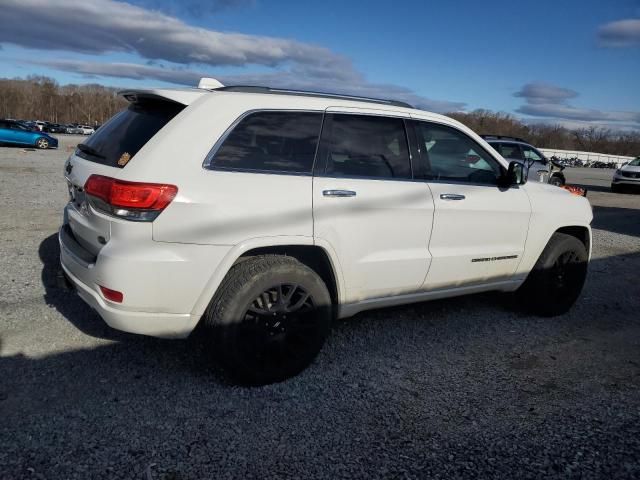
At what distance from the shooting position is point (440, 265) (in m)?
3.84

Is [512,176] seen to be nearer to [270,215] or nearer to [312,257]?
[312,257]

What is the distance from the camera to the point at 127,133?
10.5 ft

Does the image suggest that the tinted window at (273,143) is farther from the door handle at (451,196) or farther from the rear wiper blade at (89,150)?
the door handle at (451,196)

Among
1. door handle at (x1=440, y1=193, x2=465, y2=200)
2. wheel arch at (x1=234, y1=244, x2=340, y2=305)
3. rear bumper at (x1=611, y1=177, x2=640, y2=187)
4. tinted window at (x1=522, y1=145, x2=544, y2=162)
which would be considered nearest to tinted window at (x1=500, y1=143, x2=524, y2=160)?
tinted window at (x1=522, y1=145, x2=544, y2=162)

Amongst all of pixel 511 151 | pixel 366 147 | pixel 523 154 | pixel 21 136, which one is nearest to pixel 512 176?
pixel 366 147

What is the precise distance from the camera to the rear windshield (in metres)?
3.02

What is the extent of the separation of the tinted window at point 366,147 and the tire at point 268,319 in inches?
30.3

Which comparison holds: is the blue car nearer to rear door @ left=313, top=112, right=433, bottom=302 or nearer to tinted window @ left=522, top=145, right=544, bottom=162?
tinted window @ left=522, top=145, right=544, bottom=162

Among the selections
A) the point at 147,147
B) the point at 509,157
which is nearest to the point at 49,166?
the point at 509,157

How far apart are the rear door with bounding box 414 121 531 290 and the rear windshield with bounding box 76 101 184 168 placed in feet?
6.11

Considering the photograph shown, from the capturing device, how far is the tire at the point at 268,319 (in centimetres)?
298

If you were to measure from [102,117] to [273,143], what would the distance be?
432 feet

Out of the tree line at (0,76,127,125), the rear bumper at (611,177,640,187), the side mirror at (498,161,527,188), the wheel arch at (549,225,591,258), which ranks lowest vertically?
the wheel arch at (549,225,591,258)

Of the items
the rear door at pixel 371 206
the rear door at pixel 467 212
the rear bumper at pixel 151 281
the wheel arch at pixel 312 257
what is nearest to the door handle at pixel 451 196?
the rear door at pixel 467 212
